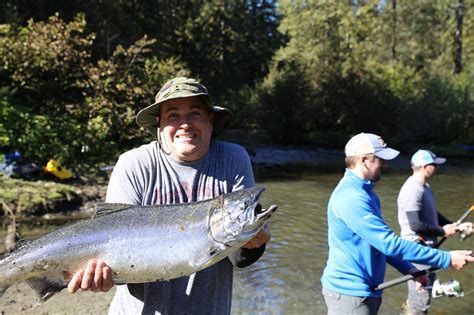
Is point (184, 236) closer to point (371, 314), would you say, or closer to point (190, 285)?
point (190, 285)

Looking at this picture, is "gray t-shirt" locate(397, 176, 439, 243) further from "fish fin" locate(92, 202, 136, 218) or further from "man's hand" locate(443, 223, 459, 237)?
"fish fin" locate(92, 202, 136, 218)

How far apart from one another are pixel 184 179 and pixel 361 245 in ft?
6.88

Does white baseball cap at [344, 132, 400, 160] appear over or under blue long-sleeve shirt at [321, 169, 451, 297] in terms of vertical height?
over

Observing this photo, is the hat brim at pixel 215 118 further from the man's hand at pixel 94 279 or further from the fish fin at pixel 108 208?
the man's hand at pixel 94 279

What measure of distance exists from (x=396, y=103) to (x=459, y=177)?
13.1 meters

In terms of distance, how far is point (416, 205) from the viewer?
5918 mm

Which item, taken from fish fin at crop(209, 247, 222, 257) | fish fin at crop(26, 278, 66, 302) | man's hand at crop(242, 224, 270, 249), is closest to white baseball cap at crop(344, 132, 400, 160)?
man's hand at crop(242, 224, 270, 249)

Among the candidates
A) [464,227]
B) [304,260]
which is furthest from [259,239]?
[304,260]

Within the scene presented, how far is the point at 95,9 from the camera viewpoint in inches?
816

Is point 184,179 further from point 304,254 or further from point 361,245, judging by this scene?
point 304,254

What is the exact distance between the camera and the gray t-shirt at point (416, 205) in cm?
593

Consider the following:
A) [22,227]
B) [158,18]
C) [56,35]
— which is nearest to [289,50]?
[158,18]

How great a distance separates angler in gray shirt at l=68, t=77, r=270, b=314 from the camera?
8.48ft

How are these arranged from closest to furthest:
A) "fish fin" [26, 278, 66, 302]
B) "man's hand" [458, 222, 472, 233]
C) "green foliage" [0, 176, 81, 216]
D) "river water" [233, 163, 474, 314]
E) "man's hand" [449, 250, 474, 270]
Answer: "fish fin" [26, 278, 66, 302] < "man's hand" [449, 250, 474, 270] < "man's hand" [458, 222, 472, 233] < "river water" [233, 163, 474, 314] < "green foliage" [0, 176, 81, 216]
